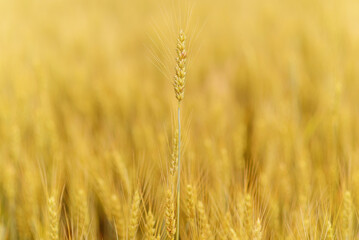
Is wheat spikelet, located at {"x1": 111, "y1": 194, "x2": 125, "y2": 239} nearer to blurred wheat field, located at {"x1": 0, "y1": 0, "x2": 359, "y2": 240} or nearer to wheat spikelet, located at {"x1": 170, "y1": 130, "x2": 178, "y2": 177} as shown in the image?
blurred wheat field, located at {"x1": 0, "y1": 0, "x2": 359, "y2": 240}

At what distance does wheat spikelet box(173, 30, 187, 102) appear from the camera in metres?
0.69

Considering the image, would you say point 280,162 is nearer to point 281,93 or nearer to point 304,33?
point 281,93

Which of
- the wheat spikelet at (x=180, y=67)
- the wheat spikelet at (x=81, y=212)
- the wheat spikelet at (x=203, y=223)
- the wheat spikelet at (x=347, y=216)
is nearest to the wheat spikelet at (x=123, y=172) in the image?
the wheat spikelet at (x=81, y=212)

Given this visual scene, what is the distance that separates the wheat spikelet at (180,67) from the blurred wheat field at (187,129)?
41mm

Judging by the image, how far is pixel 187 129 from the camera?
82cm

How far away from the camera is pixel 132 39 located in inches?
107

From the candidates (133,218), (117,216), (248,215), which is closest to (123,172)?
(117,216)

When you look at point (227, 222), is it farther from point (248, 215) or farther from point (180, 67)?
point (180, 67)

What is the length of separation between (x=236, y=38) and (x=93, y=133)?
4.35 ft

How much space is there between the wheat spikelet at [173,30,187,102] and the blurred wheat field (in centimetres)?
4

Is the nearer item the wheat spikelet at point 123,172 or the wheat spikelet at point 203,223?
the wheat spikelet at point 203,223

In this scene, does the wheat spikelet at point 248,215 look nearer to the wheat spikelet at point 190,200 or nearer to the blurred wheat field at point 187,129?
the blurred wheat field at point 187,129

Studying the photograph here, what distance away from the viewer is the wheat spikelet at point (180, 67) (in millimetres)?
692

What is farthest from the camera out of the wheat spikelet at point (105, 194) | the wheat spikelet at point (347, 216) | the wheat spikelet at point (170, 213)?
the wheat spikelet at point (105, 194)
